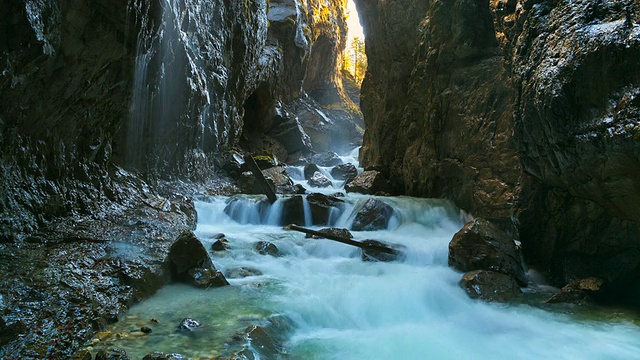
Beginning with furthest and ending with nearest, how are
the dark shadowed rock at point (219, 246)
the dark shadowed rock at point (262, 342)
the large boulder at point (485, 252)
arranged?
1. the dark shadowed rock at point (219, 246)
2. the large boulder at point (485, 252)
3. the dark shadowed rock at point (262, 342)

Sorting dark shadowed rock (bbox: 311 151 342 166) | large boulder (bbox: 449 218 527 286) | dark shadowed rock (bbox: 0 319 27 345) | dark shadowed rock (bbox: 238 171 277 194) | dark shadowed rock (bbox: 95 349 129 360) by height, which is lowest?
dark shadowed rock (bbox: 95 349 129 360)

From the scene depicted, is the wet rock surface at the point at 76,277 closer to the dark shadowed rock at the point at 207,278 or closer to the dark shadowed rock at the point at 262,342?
the dark shadowed rock at the point at 207,278

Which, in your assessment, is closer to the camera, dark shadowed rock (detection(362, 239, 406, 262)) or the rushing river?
the rushing river

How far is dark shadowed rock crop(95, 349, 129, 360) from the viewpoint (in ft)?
10.9

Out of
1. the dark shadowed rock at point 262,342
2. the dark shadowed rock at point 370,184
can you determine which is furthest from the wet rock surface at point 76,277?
the dark shadowed rock at point 370,184

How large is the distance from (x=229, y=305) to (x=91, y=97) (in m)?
4.12

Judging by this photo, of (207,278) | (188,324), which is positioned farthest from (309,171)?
(188,324)

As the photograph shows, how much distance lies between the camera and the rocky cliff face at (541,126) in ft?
14.9

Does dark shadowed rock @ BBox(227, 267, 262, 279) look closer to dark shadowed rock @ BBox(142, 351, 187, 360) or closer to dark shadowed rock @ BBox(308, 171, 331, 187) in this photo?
dark shadowed rock @ BBox(142, 351, 187, 360)

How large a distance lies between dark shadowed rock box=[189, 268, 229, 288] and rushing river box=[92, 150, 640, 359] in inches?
5.1

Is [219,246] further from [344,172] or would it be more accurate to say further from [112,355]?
[344,172]

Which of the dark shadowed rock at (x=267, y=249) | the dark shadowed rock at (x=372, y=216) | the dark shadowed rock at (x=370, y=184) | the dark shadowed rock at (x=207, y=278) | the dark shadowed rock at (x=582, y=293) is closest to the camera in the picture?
the dark shadowed rock at (x=207, y=278)

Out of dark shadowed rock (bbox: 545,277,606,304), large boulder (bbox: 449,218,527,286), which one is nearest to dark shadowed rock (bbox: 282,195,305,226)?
large boulder (bbox: 449,218,527,286)

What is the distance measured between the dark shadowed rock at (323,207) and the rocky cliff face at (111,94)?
475 centimetres
